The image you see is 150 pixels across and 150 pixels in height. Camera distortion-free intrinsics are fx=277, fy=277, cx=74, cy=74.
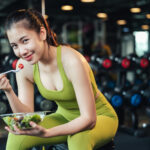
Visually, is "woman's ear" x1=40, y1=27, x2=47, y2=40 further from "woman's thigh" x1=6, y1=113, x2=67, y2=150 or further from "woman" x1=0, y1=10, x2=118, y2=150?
"woman's thigh" x1=6, y1=113, x2=67, y2=150

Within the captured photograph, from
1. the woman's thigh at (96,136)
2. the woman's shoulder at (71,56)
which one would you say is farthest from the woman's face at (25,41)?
the woman's thigh at (96,136)

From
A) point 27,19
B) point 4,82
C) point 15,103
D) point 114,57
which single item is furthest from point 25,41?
point 114,57

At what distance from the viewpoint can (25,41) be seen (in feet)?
3.27

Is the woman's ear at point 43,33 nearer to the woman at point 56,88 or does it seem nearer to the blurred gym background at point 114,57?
the woman at point 56,88

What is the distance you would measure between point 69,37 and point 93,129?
6.84 m

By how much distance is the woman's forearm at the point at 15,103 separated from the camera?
1152 mm

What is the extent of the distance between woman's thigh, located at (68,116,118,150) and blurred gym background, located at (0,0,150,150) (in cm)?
19

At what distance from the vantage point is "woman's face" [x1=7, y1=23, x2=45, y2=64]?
0.99 m

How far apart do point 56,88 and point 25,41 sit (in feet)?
0.85

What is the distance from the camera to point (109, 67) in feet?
11.0

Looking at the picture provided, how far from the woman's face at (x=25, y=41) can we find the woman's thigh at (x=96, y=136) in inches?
13.0

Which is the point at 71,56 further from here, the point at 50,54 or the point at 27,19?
the point at 27,19

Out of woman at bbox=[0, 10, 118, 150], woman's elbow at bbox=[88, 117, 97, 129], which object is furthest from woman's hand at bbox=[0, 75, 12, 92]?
woman's elbow at bbox=[88, 117, 97, 129]

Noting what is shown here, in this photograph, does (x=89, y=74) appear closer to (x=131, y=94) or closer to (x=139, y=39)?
(x=131, y=94)
